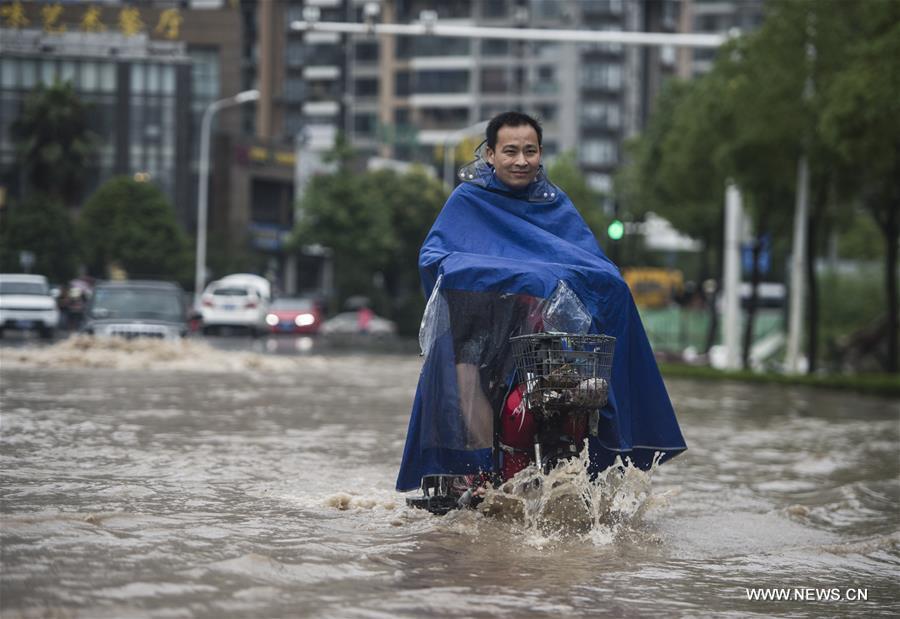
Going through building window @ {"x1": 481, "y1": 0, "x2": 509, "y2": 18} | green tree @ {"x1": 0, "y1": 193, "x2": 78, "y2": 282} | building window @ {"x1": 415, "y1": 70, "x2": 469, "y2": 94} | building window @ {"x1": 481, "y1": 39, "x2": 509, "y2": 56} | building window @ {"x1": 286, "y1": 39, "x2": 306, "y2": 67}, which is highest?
building window @ {"x1": 481, "y1": 0, "x2": 509, "y2": 18}

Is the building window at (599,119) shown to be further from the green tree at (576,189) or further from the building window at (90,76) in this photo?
the building window at (90,76)

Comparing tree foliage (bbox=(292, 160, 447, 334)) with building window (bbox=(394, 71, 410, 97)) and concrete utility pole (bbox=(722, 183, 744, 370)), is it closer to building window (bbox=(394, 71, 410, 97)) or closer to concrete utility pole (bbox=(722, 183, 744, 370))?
concrete utility pole (bbox=(722, 183, 744, 370))

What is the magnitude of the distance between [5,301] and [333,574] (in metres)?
28.5

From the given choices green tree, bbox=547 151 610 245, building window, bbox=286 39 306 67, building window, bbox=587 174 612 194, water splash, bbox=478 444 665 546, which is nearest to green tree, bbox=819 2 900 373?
water splash, bbox=478 444 665 546

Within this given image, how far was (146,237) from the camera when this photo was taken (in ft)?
213

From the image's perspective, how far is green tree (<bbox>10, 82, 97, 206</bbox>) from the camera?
5775 centimetres

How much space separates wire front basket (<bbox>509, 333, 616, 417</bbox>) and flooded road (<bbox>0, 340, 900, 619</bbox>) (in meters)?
0.66

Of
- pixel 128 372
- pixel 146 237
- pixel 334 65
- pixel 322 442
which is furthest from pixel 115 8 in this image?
pixel 334 65

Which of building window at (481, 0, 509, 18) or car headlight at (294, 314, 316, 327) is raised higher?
building window at (481, 0, 509, 18)

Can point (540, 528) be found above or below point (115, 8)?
below

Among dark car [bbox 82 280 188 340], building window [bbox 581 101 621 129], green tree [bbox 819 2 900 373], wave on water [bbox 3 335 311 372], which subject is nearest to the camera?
wave on water [bbox 3 335 311 372]

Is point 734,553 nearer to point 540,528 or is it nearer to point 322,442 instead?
point 540,528

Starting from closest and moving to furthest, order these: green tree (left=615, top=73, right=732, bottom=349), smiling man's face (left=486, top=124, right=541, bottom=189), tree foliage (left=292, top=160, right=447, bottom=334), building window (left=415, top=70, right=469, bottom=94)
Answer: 1. smiling man's face (left=486, top=124, right=541, bottom=189)
2. green tree (left=615, top=73, right=732, bottom=349)
3. tree foliage (left=292, top=160, right=447, bottom=334)
4. building window (left=415, top=70, right=469, bottom=94)

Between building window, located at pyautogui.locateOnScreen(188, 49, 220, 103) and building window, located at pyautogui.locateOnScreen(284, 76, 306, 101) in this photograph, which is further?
building window, located at pyautogui.locateOnScreen(284, 76, 306, 101)
